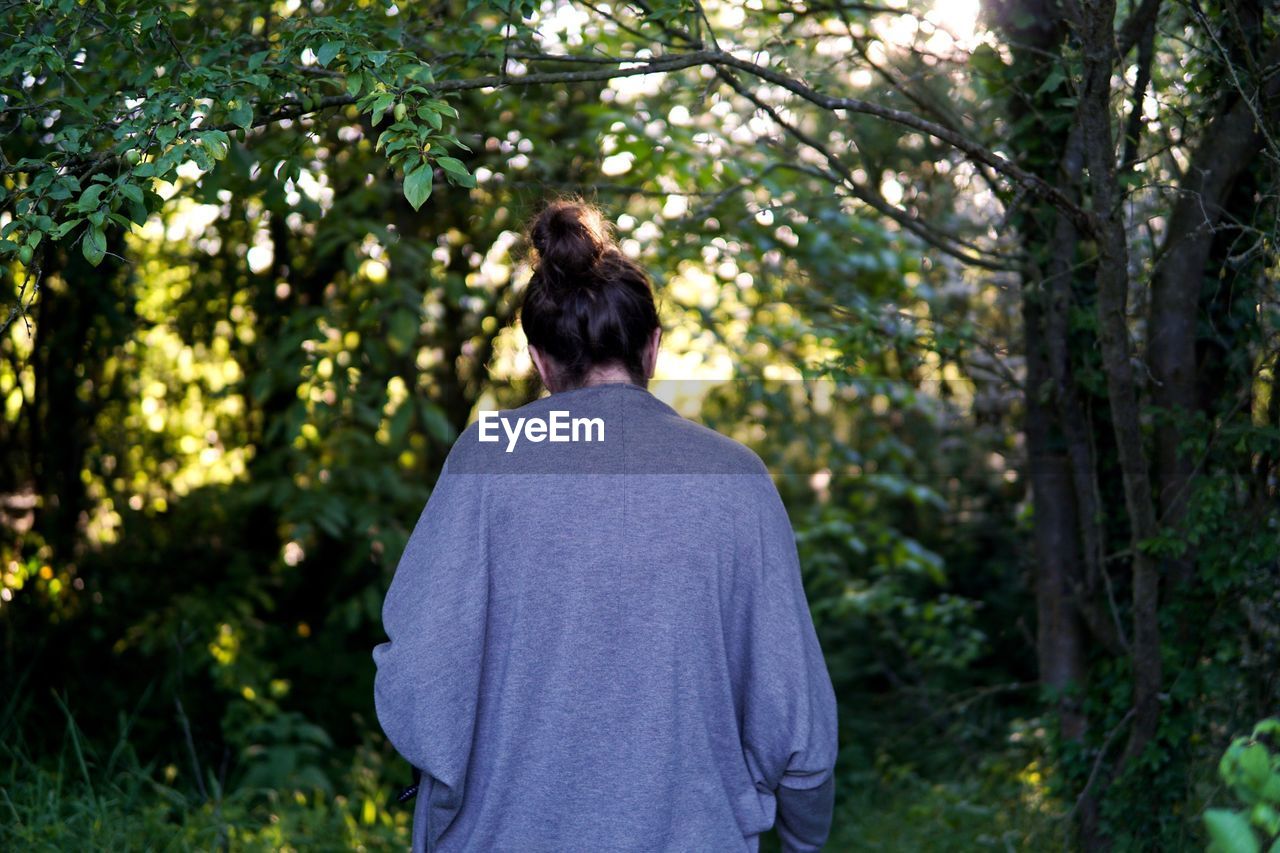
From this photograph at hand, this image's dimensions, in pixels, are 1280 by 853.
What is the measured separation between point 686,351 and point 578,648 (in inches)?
131

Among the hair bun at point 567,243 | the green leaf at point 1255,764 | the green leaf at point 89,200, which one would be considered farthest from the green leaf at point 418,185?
the green leaf at point 1255,764

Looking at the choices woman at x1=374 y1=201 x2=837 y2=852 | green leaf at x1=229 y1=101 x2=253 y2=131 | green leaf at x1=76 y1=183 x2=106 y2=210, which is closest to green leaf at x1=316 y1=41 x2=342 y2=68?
green leaf at x1=229 y1=101 x2=253 y2=131

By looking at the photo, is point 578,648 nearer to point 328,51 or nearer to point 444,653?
point 444,653

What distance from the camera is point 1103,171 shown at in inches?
94.6

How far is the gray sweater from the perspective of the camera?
1704 mm

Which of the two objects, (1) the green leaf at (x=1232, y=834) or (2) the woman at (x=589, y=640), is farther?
(2) the woman at (x=589, y=640)

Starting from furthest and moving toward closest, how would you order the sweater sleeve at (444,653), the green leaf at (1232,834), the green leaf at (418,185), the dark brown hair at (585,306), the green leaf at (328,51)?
the green leaf at (328,51)
the green leaf at (418,185)
the dark brown hair at (585,306)
the sweater sleeve at (444,653)
the green leaf at (1232,834)

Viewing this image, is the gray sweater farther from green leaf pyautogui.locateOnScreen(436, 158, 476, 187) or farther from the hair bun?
green leaf pyautogui.locateOnScreen(436, 158, 476, 187)

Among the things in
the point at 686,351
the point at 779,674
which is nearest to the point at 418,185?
the point at 779,674

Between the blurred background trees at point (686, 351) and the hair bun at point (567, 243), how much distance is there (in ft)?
0.66

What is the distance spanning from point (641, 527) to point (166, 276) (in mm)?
4076

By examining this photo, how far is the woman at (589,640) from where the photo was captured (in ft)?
5.59

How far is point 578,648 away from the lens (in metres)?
1.71

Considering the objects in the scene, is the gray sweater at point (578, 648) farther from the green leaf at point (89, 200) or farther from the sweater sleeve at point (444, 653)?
the green leaf at point (89, 200)
